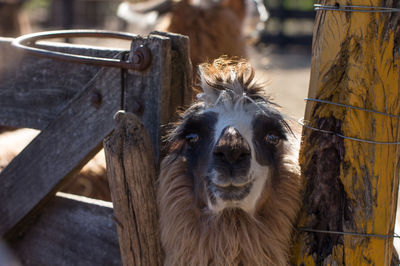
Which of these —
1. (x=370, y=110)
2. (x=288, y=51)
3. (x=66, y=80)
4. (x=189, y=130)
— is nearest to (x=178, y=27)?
(x=66, y=80)

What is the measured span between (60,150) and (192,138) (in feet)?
2.57

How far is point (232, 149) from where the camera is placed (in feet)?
6.50

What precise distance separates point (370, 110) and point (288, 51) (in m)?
19.3

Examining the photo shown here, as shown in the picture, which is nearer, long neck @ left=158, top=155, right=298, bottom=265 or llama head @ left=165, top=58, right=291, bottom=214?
llama head @ left=165, top=58, right=291, bottom=214

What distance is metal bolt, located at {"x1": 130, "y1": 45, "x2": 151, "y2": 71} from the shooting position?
2.27 meters

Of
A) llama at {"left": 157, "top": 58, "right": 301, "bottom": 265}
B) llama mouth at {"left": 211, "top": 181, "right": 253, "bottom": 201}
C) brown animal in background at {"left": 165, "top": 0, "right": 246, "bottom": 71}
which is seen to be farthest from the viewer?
brown animal in background at {"left": 165, "top": 0, "right": 246, "bottom": 71}

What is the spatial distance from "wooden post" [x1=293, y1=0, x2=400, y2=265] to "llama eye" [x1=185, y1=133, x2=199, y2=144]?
0.58 meters

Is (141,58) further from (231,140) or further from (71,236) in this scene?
(71,236)

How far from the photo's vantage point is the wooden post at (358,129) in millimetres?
1956

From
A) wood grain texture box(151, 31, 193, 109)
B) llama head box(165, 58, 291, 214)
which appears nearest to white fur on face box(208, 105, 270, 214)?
llama head box(165, 58, 291, 214)

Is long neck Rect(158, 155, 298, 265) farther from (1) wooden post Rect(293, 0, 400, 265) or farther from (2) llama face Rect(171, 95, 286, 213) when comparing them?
(1) wooden post Rect(293, 0, 400, 265)

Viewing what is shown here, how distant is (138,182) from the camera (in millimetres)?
2113

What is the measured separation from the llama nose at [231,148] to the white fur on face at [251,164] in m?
0.07

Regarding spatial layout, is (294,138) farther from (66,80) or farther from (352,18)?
(66,80)
